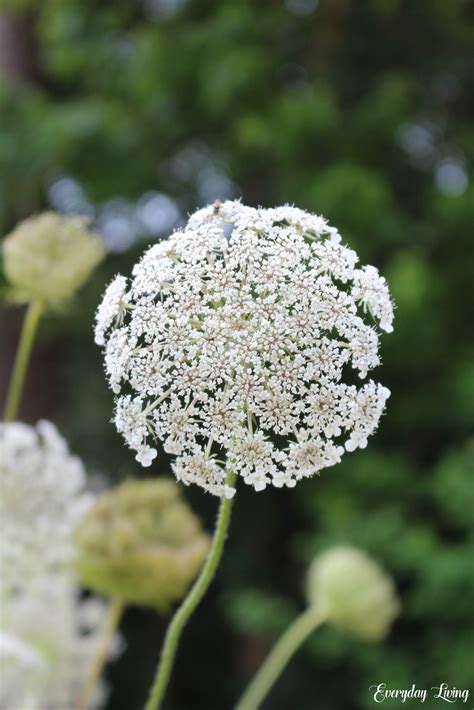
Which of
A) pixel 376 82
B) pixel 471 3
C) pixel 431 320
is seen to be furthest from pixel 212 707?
pixel 471 3

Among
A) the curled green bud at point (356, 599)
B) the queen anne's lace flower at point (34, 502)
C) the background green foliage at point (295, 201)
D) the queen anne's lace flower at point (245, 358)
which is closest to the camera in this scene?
the queen anne's lace flower at point (245, 358)

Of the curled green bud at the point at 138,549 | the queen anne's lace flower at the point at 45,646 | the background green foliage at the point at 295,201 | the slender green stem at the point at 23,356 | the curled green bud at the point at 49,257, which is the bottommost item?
the queen anne's lace flower at the point at 45,646

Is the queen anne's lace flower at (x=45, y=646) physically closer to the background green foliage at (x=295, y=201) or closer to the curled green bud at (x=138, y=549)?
the curled green bud at (x=138, y=549)

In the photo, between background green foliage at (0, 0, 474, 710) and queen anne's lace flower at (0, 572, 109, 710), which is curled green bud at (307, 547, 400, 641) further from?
background green foliage at (0, 0, 474, 710)

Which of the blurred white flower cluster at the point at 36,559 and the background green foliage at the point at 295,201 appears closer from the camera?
the blurred white flower cluster at the point at 36,559

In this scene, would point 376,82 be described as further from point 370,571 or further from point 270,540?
point 370,571

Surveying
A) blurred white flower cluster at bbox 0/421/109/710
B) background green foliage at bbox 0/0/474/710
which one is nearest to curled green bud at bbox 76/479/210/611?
blurred white flower cluster at bbox 0/421/109/710

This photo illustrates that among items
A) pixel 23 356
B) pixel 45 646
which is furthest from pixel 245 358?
pixel 45 646

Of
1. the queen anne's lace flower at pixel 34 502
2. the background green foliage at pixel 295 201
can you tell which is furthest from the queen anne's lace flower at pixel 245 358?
the background green foliage at pixel 295 201
